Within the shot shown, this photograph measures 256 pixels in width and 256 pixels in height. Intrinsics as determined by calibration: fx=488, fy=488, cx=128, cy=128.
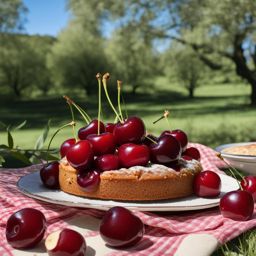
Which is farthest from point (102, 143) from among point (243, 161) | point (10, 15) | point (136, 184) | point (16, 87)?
point (16, 87)

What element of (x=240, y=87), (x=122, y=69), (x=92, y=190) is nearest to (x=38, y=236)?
(x=92, y=190)

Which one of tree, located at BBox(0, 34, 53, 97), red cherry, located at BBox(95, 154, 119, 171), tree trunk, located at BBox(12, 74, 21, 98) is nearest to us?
red cherry, located at BBox(95, 154, 119, 171)

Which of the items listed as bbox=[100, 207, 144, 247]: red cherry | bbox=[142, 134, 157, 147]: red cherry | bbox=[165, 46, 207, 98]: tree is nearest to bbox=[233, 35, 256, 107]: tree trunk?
bbox=[165, 46, 207, 98]: tree

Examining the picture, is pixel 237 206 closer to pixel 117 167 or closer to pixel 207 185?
pixel 207 185

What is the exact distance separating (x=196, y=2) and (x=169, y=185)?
12.6 m

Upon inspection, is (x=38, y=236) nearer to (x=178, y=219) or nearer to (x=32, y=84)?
(x=178, y=219)

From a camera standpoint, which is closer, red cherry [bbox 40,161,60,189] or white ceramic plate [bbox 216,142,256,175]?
red cherry [bbox 40,161,60,189]

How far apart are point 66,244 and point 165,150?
1.68 ft

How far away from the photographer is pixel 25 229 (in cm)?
132

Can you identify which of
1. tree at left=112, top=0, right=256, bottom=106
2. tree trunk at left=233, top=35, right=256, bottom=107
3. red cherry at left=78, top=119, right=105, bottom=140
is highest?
tree at left=112, top=0, right=256, bottom=106

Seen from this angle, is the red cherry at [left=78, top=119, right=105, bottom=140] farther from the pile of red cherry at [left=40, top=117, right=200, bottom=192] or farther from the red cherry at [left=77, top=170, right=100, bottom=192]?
the red cherry at [left=77, top=170, right=100, bottom=192]

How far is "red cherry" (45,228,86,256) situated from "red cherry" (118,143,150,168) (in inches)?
15.6

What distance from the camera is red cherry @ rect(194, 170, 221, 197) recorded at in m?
1.65

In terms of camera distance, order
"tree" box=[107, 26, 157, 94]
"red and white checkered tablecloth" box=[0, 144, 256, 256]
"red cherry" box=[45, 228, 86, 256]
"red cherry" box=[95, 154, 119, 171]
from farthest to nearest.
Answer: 1. "tree" box=[107, 26, 157, 94]
2. "red cherry" box=[95, 154, 119, 171]
3. "red and white checkered tablecloth" box=[0, 144, 256, 256]
4. "red cherry" box=[45, 228, 86, 256]
